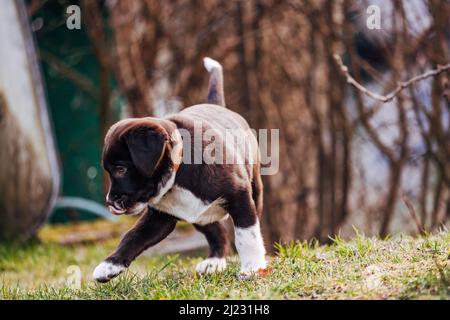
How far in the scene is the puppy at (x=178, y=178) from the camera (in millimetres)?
→ 3623

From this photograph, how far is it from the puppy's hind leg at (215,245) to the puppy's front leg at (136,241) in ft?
1.56

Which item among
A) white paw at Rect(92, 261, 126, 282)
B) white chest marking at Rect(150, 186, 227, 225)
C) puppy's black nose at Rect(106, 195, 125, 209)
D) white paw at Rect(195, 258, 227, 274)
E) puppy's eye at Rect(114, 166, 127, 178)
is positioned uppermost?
puppy's eye at Rect(114, 166, 127, 178)

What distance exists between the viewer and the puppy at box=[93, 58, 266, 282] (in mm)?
3623

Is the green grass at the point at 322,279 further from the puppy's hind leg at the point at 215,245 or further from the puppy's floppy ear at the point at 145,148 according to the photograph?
the puppy's floppy ear at the point at 145,148

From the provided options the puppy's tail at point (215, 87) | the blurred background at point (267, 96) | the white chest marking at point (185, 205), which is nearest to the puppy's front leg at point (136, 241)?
the white chest marking at point (185, 205)

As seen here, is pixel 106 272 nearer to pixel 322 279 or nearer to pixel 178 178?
pixel 178 178

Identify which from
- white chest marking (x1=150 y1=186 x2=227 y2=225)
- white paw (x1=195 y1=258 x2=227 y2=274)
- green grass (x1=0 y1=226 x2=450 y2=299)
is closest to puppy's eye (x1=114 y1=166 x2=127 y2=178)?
white chest marking (x1=150 y1=186 x2=227 y2=225)

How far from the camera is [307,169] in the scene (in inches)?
351

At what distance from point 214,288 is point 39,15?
649cm

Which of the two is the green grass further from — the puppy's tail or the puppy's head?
the puppy's tail

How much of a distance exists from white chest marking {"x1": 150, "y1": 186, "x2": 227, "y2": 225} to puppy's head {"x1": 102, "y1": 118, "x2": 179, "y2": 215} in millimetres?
138

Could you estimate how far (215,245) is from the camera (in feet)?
15.0
